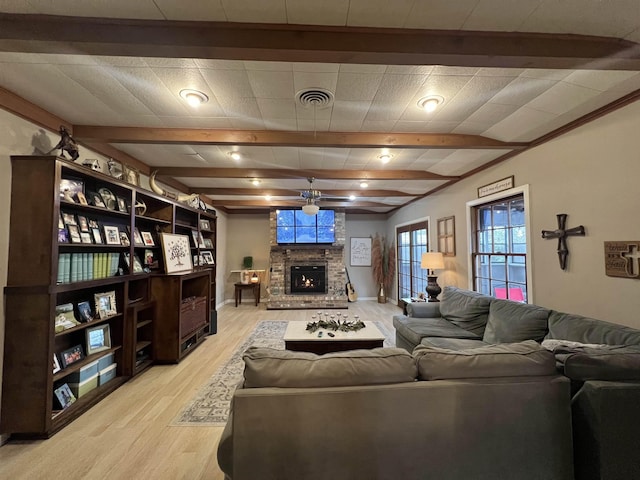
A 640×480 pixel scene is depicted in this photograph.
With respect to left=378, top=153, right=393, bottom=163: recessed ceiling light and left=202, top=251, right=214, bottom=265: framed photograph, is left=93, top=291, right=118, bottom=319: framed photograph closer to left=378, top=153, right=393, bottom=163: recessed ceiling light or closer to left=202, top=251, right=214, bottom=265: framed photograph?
left=202, top=251, right=214, bottom=265: framed photograph

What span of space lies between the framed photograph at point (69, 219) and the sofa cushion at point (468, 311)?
3.88 m

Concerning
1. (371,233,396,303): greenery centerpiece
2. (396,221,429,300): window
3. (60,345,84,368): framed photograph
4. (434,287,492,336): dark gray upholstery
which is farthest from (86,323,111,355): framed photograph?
(371,233,396,303): greenery centerpiece

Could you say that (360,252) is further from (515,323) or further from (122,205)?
(122,205)

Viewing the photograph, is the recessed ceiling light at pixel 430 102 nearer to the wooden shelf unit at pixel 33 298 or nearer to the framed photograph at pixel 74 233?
the wooden shelf unit at pixel 33 298

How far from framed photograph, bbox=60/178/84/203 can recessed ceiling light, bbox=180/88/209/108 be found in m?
1.21

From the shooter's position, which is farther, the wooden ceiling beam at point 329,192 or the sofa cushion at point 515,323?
the wooden ceiling beam at point 329,192

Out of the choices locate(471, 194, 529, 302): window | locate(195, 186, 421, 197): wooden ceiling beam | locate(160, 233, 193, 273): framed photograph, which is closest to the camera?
locate(471, 194, 529, 302): window

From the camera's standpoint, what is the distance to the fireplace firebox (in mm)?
7047

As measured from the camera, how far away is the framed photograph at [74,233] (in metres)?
2.38

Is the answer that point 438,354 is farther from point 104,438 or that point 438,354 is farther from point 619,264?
point 104,438

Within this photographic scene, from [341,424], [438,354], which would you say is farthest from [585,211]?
[341,424]

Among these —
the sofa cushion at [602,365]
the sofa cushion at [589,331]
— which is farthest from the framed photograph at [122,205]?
the sofa cushion at [589,331]

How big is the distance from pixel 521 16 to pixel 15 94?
3336mm

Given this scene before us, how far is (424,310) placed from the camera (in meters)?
3.71
